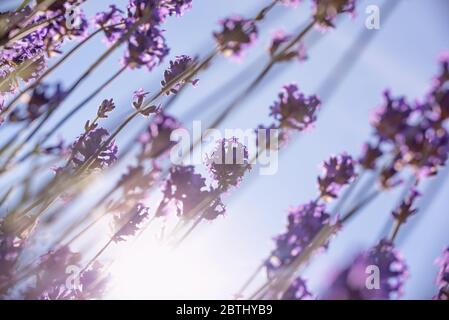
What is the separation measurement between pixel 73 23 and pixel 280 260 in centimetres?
202

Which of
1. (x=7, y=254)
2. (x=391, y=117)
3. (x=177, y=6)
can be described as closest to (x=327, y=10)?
(x=391, y=117)

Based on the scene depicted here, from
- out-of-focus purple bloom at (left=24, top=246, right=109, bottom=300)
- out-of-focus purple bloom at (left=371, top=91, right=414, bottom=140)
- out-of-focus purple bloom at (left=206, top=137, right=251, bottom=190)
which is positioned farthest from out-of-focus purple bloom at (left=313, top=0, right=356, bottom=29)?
out-of-focus purple bloom at (left=24, top=246, right=109, bottom=300)

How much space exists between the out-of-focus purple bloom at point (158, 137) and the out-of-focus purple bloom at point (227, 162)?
3.16 feet

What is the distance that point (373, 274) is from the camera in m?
2.25

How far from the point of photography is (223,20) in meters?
2.73

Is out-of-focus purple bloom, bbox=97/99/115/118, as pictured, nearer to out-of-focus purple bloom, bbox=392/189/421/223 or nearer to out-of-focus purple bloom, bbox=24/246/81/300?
out-of-focus purple bloom, bbox=24/246/81/300

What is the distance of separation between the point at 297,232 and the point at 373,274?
0.43 metres

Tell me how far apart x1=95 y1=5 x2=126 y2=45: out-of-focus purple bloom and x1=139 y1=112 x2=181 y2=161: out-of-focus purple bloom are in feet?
3.21

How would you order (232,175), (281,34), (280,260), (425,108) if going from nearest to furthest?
(425,108), (280,260), (281,34), (232,175)

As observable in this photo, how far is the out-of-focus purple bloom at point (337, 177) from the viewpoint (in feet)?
8.79

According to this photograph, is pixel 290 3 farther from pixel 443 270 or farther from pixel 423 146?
pixel 443 270

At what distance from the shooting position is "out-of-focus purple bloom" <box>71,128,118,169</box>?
10.1 feet
